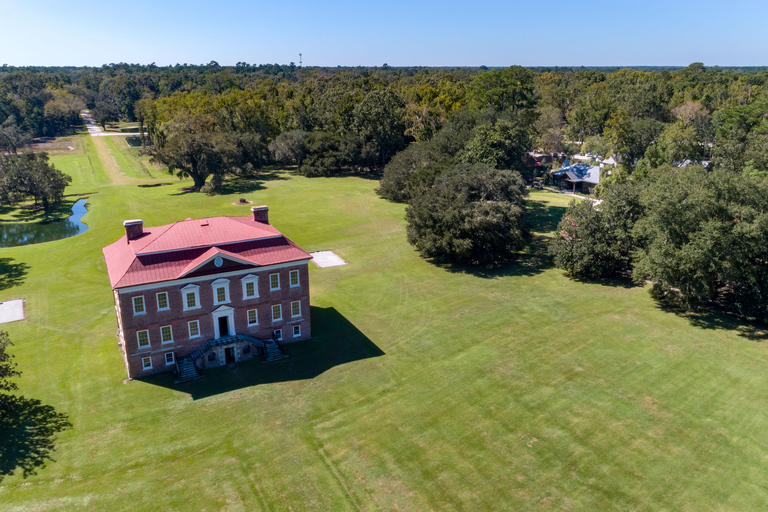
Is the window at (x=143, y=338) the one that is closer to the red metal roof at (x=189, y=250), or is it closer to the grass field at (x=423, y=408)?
the grass field at (x=423, y=408)

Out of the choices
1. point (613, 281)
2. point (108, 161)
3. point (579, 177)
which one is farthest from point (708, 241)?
point (108, 161)

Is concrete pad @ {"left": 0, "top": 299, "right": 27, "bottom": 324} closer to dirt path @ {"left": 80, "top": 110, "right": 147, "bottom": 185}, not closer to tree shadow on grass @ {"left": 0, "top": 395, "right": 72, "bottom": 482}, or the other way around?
tree shadow on grass @ {"left": 0, "top": 395, "right": 72, "bottom": 482}

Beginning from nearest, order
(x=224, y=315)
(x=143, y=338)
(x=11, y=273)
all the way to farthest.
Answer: (x=143, y=338)
(x=224, y=315)
(x=11, y=273)

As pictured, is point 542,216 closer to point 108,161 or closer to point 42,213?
point 42,213

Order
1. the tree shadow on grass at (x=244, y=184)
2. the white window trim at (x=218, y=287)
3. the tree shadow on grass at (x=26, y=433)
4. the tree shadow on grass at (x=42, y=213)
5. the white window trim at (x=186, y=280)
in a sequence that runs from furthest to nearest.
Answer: the tree shadow on grass at (x=244, y=184) → the tree shadow on grass at (x=42, y=213) → the white window trim at (x=218, y=287) → the white window trim at (x=186, y=280) → the tree shadow on grass at (x=26, y=433)

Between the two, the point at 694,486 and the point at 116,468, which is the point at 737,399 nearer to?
the point at 694,486

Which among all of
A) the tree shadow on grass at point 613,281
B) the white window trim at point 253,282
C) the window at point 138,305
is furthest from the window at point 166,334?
the tree shadow on grass at point 613,281
